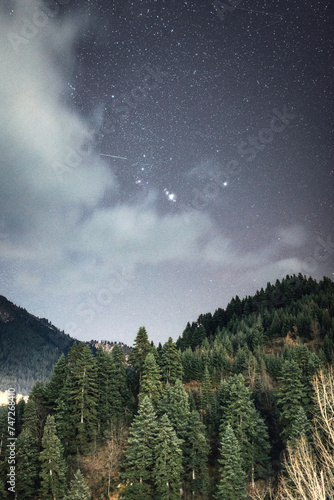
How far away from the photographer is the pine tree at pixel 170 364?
5594 centimetres

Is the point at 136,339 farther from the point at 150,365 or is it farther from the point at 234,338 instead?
the point at 234,338

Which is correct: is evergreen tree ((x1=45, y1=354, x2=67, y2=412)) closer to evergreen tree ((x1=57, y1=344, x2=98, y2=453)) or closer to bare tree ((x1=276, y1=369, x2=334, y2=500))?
evergreen tree ((x1=57, y1=344, x2=98, y2=453))

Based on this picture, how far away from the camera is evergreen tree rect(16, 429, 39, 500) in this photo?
1618 inches

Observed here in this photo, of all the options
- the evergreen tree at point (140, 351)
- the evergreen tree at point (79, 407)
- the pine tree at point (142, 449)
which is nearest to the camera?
the pine tree at point (142, 449)

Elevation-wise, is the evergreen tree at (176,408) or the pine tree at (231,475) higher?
the evergreen tree at (176,408)

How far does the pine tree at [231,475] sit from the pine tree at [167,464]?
525 centimetres

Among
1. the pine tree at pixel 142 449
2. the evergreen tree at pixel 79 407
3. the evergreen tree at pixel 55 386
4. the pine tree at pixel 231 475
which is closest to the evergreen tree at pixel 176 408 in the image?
the pine tree at pixel 142 449

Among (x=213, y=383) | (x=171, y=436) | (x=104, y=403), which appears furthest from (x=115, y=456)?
(x=213, y=383)

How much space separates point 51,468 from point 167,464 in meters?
15.2

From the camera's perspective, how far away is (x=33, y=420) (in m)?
49.0

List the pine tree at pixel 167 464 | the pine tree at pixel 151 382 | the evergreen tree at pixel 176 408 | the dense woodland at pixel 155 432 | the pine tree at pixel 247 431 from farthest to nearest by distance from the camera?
the pine tree at pixel 151 382 → the evergreen tree at pixel 176 408 → the pine tree at pixel 247 431 → the dense woodland at pixel 155 432 → the pine tree at pixel 167 464

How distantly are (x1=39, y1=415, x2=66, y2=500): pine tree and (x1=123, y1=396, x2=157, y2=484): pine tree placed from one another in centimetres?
867

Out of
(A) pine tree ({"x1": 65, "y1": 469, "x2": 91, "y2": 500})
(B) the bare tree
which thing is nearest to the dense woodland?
(A) pine tree ({"x1": 65, "y1": 469, "x2": 91, "y2": 500})

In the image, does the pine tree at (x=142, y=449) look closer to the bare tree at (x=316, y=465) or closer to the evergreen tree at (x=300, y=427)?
the evergreen tree at (x=300, y=427)
